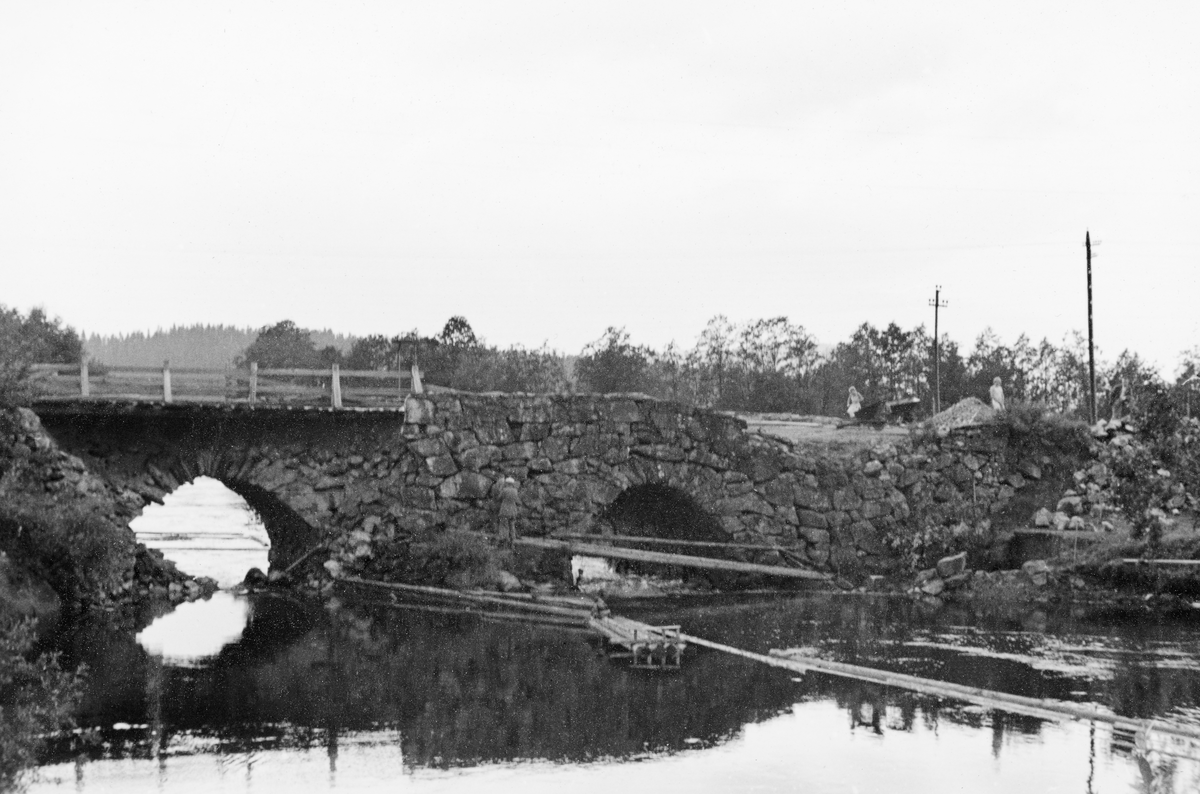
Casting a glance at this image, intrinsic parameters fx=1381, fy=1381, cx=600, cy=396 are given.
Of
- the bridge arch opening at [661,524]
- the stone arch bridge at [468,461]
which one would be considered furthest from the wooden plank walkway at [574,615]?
the bridge arch opening at [661,524]

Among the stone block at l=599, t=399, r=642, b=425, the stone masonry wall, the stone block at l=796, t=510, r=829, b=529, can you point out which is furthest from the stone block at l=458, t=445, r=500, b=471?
the stone block at l=796, t=510, r=829, b=529

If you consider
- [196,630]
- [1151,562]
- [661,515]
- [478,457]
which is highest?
[478,457]

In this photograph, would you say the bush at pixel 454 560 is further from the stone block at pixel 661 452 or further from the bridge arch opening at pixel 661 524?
the stone block at pixel 661 452

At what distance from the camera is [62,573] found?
2011cm

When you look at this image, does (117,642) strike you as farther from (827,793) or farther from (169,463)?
(827,793)

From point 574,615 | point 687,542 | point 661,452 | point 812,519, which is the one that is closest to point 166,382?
point 574,615

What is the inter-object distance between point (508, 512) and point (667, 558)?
2.82 meters

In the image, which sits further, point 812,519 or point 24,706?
point 812,519

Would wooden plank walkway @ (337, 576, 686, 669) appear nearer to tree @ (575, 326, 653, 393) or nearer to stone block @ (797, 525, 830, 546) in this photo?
stone block @ (797, 525, 830, 546)

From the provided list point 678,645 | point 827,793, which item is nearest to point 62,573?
point 678,645

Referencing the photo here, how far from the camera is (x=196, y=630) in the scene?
1861 cm

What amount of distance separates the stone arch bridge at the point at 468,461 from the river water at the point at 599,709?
12.1ft

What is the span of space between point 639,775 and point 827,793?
1.49 m

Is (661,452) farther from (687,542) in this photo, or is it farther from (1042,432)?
(1042,432)
